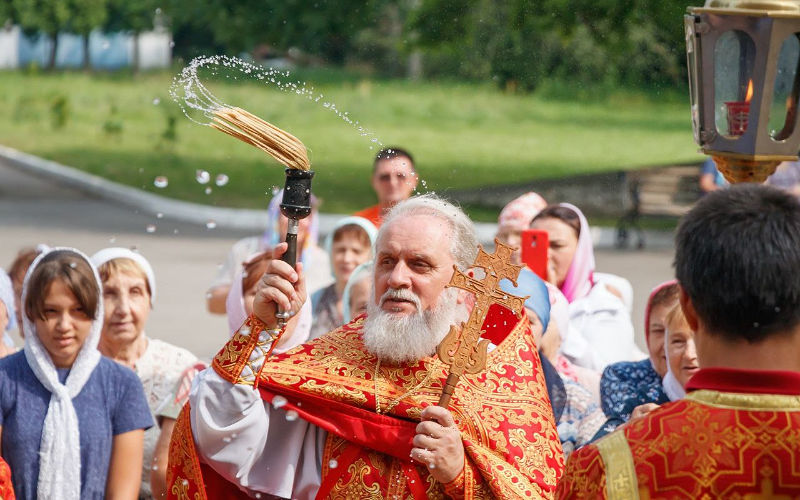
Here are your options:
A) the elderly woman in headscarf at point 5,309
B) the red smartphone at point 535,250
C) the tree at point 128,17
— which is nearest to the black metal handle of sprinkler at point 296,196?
the red smartphone at point 535,250

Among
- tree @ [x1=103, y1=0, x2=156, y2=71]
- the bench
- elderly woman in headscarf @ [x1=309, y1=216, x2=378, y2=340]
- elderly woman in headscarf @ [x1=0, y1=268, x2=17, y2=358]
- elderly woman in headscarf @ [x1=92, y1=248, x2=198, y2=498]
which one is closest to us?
elderly woman in headscarf @ [x1=92, y1=248, x2=198, y2=498]

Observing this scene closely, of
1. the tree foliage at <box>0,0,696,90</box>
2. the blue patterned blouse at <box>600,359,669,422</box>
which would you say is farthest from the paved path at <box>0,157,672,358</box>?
the blue patterned blouse at <box>600,359,669,422</box>

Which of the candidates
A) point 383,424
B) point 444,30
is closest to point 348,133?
point 444,30

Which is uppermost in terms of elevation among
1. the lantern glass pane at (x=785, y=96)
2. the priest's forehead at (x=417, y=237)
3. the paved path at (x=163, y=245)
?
the lantern glass pane at (x=785, y=96)

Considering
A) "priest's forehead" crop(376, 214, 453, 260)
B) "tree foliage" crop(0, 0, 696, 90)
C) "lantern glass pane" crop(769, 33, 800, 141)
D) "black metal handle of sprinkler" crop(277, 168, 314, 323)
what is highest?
"tree foliage" crop(0, 0, 696, 90)

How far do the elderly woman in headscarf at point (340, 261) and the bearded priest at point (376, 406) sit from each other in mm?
2433

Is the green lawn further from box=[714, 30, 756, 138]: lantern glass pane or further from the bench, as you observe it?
box=[714, 30, 756, 138]: lantern glass pane

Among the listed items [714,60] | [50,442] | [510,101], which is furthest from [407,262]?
[510,101]

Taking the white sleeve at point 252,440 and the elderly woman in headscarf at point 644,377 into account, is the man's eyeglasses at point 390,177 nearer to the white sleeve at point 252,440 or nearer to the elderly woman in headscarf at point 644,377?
the elderly woman in headscarf at point 644,377

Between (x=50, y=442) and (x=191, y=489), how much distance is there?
2.59 feet

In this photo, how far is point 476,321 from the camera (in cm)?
337

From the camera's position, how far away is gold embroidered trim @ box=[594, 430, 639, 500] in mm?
2320

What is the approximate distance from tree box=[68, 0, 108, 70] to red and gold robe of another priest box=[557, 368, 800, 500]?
39.2 m

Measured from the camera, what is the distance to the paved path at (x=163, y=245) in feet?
36.3
